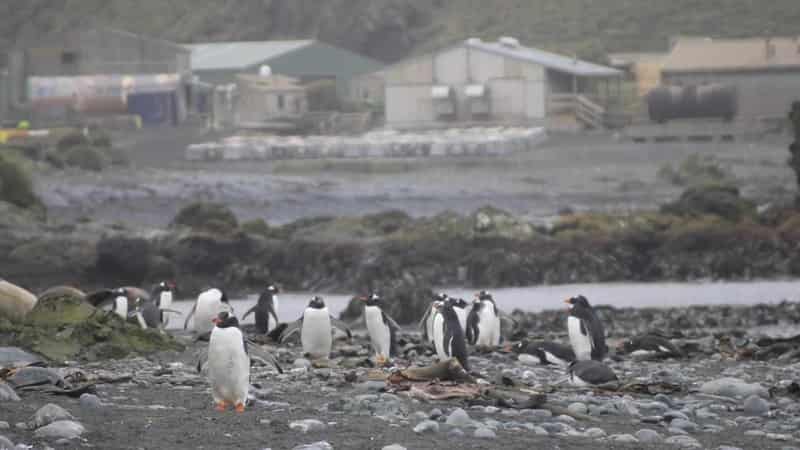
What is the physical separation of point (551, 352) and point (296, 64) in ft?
151

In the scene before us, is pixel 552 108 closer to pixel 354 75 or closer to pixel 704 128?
pixel 704 128

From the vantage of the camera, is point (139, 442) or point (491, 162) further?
point (491, 162)

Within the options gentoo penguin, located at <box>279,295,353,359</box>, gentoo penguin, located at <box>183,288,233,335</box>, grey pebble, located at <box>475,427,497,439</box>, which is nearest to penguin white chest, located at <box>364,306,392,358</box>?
gentoo penguin, located at <box>279,295,353,359</box>

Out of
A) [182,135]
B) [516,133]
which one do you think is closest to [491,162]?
[516,133]

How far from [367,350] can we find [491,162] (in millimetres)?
22777

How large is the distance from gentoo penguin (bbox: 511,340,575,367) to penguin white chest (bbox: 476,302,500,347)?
140 centimetres

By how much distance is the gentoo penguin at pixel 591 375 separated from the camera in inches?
425

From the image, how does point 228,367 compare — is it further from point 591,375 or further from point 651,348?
point 651,348

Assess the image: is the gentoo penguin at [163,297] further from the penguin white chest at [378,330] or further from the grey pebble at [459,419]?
the grey pebble at [459,419]

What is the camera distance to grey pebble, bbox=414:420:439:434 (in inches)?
325

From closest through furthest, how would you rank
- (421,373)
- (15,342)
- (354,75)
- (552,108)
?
(421,373) < (15,342) < (552,108) < (354,75)

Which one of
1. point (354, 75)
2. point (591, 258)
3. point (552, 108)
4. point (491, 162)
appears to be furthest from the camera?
point (354, 75)

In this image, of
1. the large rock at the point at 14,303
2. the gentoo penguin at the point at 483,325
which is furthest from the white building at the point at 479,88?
the large rock at the point at 14,303

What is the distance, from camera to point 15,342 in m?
11.4
